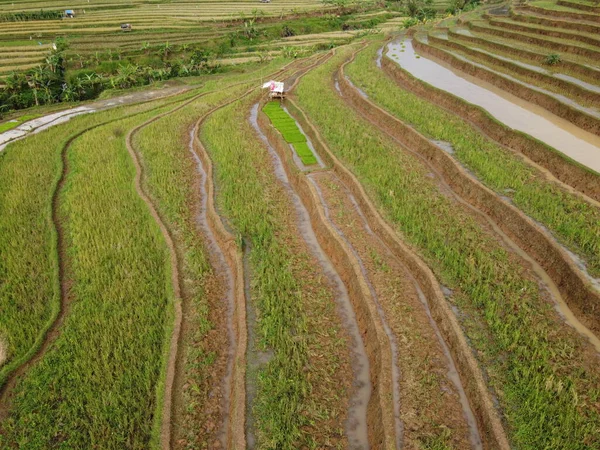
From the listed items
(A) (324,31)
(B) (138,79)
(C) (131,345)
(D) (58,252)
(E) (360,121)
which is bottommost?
(C) (131,345)

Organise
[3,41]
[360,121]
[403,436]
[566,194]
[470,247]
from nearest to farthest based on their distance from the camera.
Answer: [403,436]
[470,247]
[566,194]
[360,121]
[3,41]

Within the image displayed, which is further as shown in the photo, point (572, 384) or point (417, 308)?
point (417, 308)

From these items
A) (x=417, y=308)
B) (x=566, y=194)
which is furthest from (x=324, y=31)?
(x=417, y=308)

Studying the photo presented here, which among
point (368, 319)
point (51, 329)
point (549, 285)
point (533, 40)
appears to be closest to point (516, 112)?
point (549, 285)

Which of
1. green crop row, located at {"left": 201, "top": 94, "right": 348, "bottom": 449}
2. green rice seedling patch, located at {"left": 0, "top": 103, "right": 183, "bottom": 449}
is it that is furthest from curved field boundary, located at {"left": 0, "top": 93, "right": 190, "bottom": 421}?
green crop row, located at {"left": 201, "top": 94, "right": 348, "bottom": 449}

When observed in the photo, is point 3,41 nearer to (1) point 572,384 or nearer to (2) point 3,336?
(2) point 3,336

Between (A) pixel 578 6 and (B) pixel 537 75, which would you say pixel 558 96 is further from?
(A) pixel 578 6
